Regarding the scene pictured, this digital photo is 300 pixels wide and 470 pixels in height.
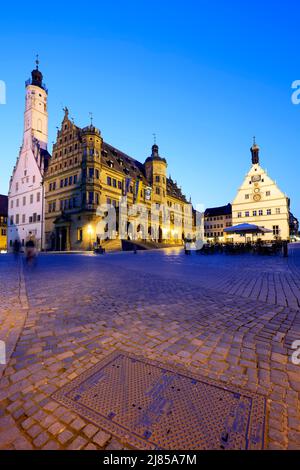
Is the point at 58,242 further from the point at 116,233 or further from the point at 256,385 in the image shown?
the point at 256,385

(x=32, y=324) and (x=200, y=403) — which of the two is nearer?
(x=200, y=403)

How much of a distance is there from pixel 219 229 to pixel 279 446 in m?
70.5

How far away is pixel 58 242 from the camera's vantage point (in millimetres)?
34594

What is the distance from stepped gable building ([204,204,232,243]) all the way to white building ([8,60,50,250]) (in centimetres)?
4838

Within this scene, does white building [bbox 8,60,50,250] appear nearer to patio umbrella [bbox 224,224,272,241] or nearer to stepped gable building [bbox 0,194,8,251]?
stepped gable building [bbox 0,194,8,251]

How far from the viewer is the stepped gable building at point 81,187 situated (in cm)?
3124

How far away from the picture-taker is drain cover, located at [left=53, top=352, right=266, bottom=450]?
140 centimetres

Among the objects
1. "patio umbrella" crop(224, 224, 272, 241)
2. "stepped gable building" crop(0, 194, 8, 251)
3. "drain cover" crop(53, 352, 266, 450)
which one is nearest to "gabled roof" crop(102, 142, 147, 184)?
"patio umbrella" crop(224, 224, 272, 241)

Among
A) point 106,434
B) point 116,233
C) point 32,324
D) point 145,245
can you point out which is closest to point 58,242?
point 116,233

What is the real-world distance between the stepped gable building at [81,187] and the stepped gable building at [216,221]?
34781 mm

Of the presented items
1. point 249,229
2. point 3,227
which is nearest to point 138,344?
point 249,229

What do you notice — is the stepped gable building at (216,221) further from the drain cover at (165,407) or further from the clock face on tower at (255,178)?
the drain cover at (165,407)

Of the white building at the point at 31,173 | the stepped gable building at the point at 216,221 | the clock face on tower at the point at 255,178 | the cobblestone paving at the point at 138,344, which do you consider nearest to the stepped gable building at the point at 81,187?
the white building at the point at 31,173

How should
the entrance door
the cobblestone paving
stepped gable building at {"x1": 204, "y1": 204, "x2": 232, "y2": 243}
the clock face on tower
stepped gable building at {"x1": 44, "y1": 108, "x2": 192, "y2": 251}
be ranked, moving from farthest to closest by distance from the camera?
1. stepped gable building at {"x1": 204, "y1": 204, "x2": 232, "y2": 243}
2. the clock face on tower
3. the entrance door
4. stepped gable building at {"x1": 44, "y1": 108, "x2": 192, "y2": 251}
5. the cobblestone paving
